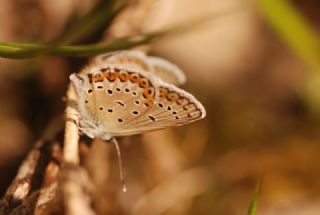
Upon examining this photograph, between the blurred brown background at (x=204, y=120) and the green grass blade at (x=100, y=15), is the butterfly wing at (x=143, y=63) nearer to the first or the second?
the green grass blade at (x=100, y=15)

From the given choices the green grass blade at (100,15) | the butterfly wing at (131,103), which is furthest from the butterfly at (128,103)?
the green grass blade at (100,15)

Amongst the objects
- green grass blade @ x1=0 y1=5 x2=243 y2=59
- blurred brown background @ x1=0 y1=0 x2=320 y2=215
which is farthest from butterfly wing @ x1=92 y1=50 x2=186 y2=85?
blurred brown background @ x1=0 y1=0 x2=320 y2=215

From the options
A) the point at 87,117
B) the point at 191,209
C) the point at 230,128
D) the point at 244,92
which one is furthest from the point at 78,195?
the point at 244,92

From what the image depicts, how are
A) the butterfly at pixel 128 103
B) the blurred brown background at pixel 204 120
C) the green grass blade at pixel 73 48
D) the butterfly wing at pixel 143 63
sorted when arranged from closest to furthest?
the green grass blade at pixel 73 48, the butterfly at pixel 128 103, the butterfly wing at pixel 143 63, the blurred brown background at pixel 204 120

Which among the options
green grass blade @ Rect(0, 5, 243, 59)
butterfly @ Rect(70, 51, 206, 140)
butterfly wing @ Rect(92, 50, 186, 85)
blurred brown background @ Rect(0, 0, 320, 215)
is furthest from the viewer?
blurred brown background @ Rect(0, 0, 320, 215)

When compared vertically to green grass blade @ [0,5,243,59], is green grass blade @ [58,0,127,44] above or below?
above

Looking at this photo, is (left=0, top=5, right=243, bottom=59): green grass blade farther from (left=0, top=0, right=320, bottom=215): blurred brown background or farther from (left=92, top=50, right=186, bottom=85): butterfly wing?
(left=0, top=0, right=320, bottom=215): blurred brown background

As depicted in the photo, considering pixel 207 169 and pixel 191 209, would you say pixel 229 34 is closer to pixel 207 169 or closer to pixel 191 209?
pixel 207 169
